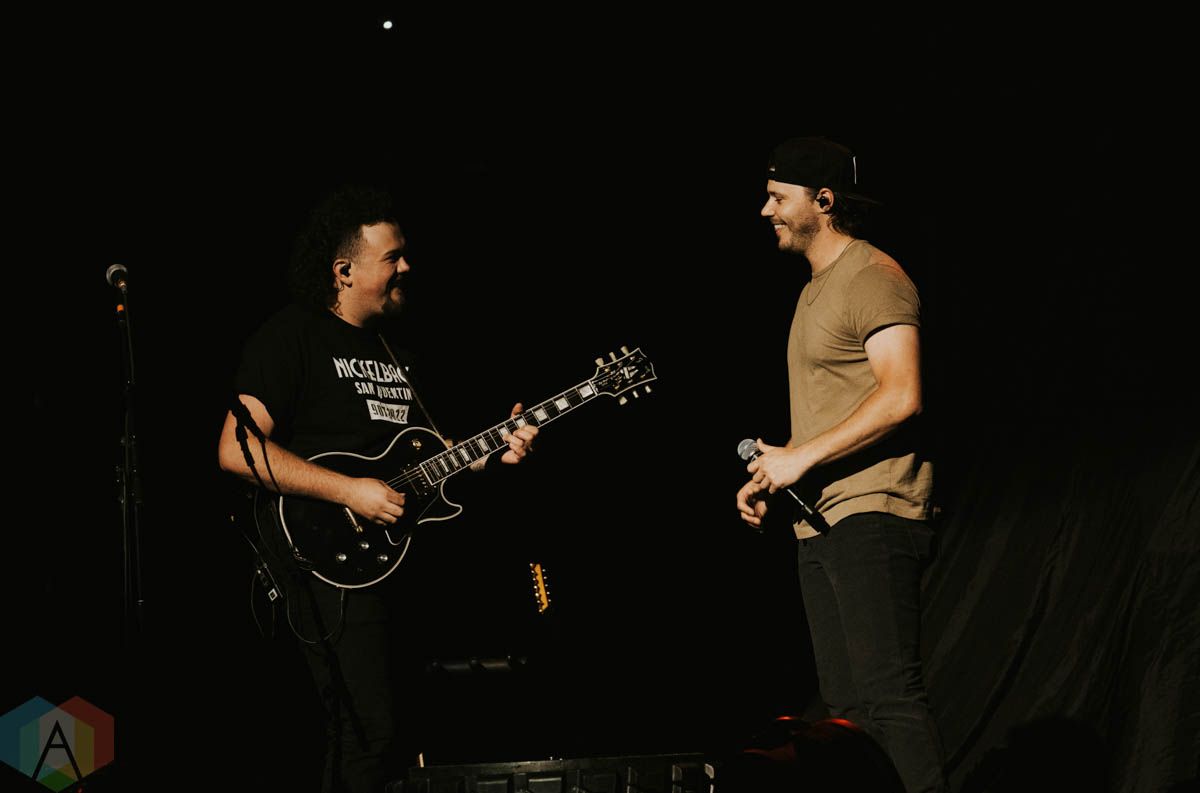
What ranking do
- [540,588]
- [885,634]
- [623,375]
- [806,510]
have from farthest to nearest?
[540,588] < [623,375] < [806,510] < [885,634]

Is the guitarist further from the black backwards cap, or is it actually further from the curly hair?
the black backwards cap

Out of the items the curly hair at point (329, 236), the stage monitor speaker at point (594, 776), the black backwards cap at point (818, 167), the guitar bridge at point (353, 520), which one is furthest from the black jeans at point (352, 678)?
the black backwards cap at point (818, 167)

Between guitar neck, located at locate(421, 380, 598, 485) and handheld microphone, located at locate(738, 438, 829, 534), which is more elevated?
guitar neck, located at locate(421, 380, 598, 485)

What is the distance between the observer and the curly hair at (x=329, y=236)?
3.83 meters

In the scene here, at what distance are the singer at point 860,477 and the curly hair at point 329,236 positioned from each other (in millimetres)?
1545

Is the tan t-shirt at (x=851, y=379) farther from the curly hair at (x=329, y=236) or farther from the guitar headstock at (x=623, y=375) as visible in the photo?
the curly hair at (x=329, y=236)

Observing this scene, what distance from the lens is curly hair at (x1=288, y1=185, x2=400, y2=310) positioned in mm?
3834

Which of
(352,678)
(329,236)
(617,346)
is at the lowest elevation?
(352,678)

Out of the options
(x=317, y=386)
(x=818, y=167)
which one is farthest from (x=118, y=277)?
(x=818, y=167)

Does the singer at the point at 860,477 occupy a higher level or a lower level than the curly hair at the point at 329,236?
lower

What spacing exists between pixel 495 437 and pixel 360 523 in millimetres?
568

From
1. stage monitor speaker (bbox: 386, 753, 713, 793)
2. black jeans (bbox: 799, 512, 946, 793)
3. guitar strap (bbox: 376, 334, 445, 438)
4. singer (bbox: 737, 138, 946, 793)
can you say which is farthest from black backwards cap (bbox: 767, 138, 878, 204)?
stage monitor speaker (bbox: 386, 753, 713, 793)

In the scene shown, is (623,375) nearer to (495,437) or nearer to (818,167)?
(495,437)

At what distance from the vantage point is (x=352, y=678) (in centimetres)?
327
